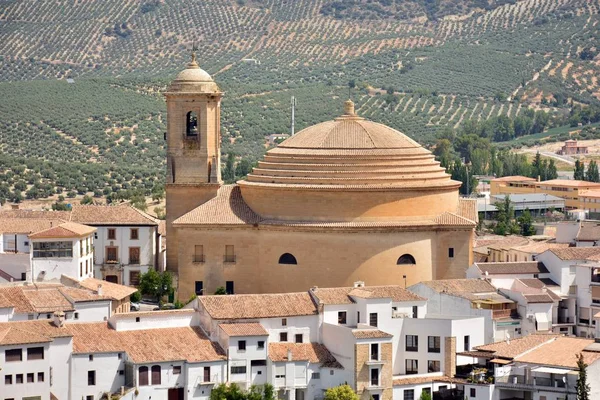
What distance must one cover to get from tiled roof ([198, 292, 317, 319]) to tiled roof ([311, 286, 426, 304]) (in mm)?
453

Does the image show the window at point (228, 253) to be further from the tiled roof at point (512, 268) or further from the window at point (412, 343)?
the window at point (412, 343)

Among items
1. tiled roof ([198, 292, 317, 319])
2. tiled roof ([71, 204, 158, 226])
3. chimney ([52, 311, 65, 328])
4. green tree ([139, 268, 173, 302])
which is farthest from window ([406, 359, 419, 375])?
tiled roof ([71, 204, 158, 226])

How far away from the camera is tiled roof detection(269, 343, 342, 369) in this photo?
55906mm

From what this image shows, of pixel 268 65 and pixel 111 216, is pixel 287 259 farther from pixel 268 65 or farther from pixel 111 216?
pixel 268 65

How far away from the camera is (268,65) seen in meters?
165

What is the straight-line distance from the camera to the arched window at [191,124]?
69125mm

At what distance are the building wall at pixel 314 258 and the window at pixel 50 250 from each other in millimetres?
3973

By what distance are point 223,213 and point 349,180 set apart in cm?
453

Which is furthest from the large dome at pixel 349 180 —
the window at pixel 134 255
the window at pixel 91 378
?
the window at pixel 91 378

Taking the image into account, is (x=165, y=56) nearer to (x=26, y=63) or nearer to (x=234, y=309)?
(x=26, y=63)

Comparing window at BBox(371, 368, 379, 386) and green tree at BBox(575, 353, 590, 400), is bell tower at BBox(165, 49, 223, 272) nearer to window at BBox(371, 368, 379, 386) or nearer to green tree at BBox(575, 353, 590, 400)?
window at BBox(371, 368, 379, 386)

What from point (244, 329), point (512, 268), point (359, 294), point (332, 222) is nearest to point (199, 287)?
point (332, 222)

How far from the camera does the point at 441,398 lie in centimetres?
5594

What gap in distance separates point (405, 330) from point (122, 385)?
8829 millimetres
